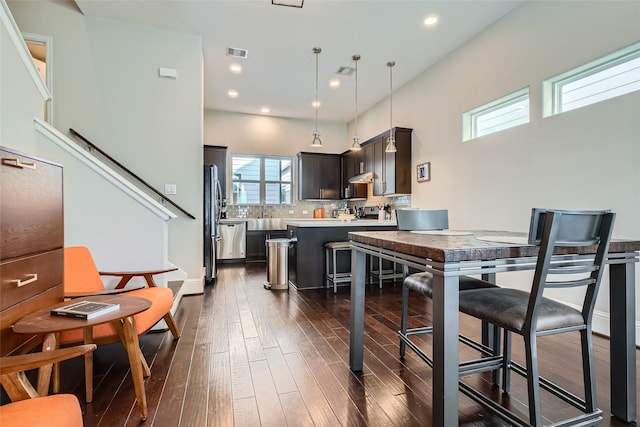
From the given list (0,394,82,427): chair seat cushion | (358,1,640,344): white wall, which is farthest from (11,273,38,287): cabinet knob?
(358,1,640,344): white wall

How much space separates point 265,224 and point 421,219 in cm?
459

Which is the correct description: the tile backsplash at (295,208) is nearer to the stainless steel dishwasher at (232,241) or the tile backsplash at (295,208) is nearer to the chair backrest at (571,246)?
the stainless steel dishwasher at (232,241)

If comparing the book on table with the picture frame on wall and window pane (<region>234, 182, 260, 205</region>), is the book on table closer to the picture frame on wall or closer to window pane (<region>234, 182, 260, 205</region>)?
the picture frame on wall

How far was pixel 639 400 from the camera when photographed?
1.57 m

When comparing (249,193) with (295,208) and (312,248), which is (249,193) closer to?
(295,208)

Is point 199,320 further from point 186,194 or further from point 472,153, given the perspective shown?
point 472,153

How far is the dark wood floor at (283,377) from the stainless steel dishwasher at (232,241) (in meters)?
3.05

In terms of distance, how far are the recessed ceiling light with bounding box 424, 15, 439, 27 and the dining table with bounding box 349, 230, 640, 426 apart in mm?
3125

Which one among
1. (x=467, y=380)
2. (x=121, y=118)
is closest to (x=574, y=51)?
(x=467, y=380)

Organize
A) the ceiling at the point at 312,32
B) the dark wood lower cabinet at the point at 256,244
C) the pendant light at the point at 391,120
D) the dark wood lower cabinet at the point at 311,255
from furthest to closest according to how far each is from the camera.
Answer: the dark wood lower cabinet at the point at 256,244
the pendant light at the point at 391,120
the dark wood lower cabinet at the point at 311,255
the ceiling at the point at 312,32

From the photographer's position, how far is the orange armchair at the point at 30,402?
79 centimetres

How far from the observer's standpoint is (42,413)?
82 centimetres

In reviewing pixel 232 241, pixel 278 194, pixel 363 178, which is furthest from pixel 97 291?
pixel 278 194

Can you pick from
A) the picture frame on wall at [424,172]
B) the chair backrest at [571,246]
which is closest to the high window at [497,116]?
the picture frame on wall at [424,172]
